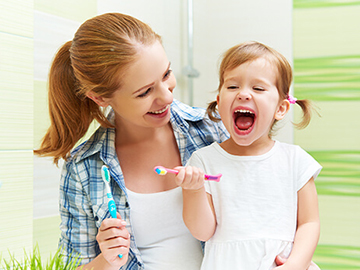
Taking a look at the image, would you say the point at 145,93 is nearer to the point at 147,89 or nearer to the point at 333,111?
the point at 147,89

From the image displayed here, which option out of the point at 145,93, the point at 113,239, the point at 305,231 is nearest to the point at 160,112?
the point at 145,93

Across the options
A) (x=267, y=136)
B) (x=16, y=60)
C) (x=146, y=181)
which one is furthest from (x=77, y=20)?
(x=267, y=136)

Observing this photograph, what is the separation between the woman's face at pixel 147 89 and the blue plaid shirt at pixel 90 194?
0.12 m

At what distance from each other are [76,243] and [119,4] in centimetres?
94

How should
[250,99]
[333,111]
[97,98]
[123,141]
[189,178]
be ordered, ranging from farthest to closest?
[333,111]
[123,141]
[97,98]
[250,99]
[189,178]

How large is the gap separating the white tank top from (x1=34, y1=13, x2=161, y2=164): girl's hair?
21 cm

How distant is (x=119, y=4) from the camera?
5.19ft

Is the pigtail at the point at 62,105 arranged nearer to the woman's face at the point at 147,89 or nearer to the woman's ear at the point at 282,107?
the woman's face at the point at 147,89

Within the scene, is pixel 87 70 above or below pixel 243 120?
above

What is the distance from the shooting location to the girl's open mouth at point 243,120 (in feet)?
2.95

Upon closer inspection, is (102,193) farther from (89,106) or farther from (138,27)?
(138,27)

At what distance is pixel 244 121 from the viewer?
0.91 metres

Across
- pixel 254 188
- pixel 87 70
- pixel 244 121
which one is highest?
pixel 87 70

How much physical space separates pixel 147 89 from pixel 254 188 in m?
0.30
